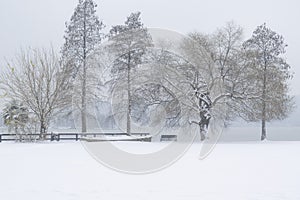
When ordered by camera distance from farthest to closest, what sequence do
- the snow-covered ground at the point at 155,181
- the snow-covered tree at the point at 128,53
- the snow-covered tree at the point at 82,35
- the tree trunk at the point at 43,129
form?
the snow-covered tree at the point at 82,35
the snow-covered tree at the point at 128,53
the tree trunk at the point at 43,129
the snow-covered ground at the point at 155,181

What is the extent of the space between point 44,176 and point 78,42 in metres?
20.6

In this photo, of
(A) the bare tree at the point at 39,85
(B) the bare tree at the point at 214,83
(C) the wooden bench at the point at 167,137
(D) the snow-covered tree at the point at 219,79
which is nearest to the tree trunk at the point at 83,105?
(A) the bare tree at the point at 39,85

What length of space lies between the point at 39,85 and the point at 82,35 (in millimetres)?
7009

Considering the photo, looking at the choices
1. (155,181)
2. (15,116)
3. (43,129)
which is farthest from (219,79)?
(155,181)

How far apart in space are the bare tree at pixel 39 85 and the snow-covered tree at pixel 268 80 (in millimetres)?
13467

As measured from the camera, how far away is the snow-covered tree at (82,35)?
25.9 meters

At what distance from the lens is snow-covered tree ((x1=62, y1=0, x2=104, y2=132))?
25.9 metres

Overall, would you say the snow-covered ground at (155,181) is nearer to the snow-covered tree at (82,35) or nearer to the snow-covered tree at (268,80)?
the snow-covered tree at (268,80)

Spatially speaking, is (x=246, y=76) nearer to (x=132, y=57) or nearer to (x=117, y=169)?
(x=132, y=57)

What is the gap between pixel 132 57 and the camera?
946 inches

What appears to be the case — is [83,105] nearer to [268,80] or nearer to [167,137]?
[167,137]

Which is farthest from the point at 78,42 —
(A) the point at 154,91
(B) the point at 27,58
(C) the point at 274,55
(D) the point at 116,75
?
(C) the point at 274,55

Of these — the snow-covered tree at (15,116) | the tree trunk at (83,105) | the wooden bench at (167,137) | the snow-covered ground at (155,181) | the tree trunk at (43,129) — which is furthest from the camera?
the tree trunk at (83,105)

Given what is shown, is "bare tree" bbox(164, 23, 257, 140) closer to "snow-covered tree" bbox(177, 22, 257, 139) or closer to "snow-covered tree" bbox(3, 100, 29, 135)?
"snow-covered tree" bbox(177, 22, 257, 139)
